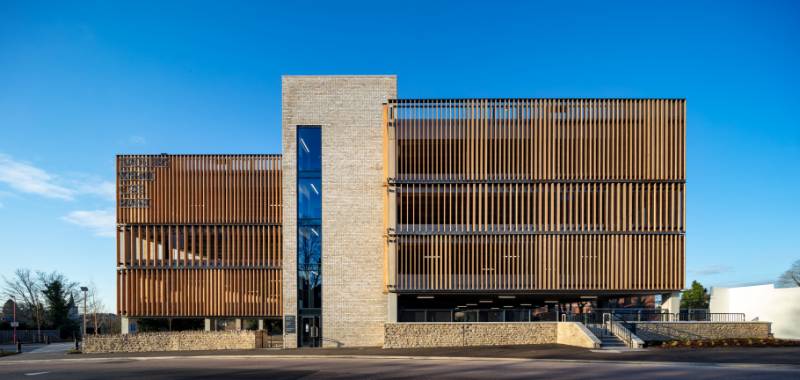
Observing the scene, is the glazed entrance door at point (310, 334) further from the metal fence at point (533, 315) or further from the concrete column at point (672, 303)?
the concrete column at point (672, 303)

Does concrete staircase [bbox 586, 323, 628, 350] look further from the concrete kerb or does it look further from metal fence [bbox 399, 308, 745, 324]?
the concrete kerb

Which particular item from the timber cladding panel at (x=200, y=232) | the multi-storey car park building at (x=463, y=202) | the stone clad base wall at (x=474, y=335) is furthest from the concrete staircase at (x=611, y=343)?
the timber cladding panel at (x=200, y=232)

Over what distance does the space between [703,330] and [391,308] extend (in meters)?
15.1

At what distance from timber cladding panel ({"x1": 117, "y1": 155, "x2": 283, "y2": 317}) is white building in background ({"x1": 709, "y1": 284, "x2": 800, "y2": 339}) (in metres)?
28.7

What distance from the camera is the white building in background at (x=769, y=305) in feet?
107

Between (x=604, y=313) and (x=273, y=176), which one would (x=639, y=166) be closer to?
(x=604, y=313)

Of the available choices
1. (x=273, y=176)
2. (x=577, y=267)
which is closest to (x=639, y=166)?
(x=577, y=267)

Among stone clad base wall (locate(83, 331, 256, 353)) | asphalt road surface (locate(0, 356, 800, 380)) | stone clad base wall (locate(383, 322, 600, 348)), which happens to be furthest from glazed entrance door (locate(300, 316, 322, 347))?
asphalt road surface (locate(0, 356, 800, 380))

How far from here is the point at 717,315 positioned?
26.6 meters

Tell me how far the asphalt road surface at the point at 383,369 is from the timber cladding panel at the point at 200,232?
9.27 m

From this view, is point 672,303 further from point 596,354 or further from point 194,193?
point 194,193

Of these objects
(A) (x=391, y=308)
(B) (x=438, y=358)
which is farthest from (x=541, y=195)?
(B) (x=438, y=358)

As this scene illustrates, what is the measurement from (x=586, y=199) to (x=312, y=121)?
14.9 m

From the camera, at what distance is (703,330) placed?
1022 inches
